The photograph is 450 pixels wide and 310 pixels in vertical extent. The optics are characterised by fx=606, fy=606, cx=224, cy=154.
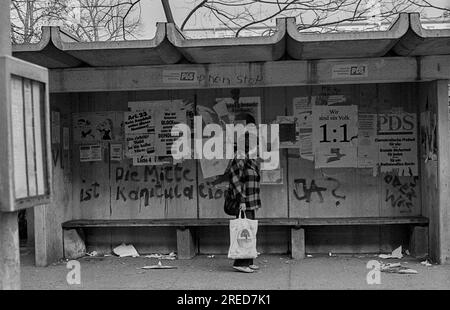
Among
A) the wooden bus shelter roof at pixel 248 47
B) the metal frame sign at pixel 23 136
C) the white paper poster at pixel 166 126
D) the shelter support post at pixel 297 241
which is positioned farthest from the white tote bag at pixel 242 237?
the metal frame sign at pixel 23 136

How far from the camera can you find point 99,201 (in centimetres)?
883

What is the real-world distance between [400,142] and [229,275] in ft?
9.93

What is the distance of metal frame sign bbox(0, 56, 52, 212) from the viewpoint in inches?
142

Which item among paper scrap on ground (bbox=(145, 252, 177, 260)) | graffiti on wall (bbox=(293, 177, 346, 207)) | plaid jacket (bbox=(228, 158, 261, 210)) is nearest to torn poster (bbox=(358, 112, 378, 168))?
graffiti on wall (bbox=(293, 177, 346, 207))

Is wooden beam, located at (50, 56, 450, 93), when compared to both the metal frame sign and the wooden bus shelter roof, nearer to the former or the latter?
the wooden bus shelter roof

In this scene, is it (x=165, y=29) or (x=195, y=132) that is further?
(x=195, y=132)

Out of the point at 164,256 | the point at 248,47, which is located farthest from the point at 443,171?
the point at 164,256

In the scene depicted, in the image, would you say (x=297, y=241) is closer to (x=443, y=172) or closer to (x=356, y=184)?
(x=356, y=184)

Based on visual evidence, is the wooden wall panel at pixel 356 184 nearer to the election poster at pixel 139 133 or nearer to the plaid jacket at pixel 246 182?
the plaid jacket at pixel 246 182

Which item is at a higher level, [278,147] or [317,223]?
[278,147]

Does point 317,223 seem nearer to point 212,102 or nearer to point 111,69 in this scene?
point 212,102

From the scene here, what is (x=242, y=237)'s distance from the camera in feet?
23.7

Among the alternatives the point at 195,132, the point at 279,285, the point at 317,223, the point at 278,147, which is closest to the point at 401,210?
the point at 317,223
